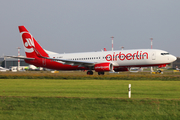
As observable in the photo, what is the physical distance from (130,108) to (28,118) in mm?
4704

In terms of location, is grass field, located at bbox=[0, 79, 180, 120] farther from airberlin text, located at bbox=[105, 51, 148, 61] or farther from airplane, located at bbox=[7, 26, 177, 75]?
airplane, located at bbox=[7, 26, 177, 75]

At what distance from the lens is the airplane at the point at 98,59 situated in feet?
126

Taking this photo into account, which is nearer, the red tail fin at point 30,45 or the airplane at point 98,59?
the airplane at point 98,59

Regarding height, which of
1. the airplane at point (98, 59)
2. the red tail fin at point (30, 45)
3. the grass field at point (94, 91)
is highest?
the red tail fin at point (30, 45)

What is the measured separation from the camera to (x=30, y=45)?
45.8 meters

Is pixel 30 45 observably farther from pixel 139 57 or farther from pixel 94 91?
pixel 94 91

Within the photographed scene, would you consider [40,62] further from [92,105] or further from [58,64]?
[92,105]

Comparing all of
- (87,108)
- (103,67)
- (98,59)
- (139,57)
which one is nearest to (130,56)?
(139,57)

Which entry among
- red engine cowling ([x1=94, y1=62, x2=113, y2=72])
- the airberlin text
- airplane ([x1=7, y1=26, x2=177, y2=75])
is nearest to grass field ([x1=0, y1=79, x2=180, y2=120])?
red engine cowling ([x1=94, y1=62, x2=113, y2=72])

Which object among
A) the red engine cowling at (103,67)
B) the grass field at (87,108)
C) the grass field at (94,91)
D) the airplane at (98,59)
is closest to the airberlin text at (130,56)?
the airplane at (98,59)

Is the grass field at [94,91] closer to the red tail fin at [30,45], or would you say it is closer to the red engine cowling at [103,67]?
the red engine cowling at [103,67]

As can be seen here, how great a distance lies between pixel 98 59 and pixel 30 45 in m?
13.0

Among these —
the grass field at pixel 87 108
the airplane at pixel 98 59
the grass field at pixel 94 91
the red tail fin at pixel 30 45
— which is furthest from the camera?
the red tail fin at pixel 30 45

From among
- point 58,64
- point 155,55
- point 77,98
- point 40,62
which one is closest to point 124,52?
point 155,55
